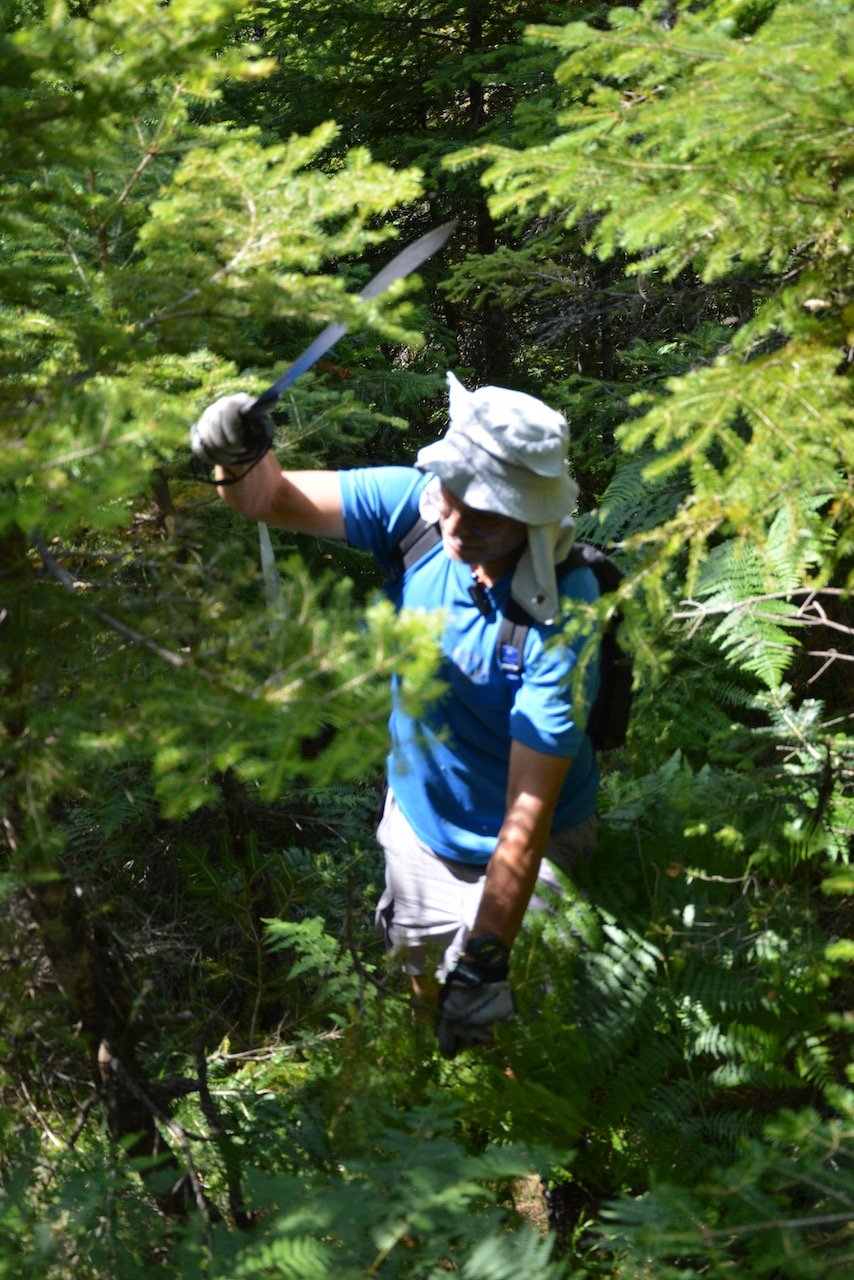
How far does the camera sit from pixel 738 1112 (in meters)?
3.78

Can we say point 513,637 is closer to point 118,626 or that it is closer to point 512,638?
point 512,638

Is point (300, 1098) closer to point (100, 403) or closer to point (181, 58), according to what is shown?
point (100, 403)

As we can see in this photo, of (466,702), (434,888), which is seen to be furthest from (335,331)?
(434,888)

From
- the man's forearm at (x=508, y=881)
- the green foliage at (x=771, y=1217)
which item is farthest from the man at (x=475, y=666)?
the green foliage at (x=771, y=1217)

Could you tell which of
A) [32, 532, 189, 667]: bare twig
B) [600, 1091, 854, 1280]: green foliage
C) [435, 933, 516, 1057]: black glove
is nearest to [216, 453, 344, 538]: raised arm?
[32, 532, 189, 667]: bare twig

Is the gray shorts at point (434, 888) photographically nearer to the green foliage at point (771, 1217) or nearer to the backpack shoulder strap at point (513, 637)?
the backpack shoulder strap at point (513, 637)

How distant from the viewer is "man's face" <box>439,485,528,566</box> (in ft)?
10.9

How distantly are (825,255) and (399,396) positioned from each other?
14.6 feet

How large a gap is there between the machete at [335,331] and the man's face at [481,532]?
1.74ft

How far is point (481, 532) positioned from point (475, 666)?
16.2 inches

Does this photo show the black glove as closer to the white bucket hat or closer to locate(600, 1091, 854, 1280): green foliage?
locate(600, 1091, 854, 1280): green foliage

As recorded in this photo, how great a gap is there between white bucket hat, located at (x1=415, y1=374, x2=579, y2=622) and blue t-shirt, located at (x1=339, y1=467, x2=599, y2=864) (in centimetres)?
11

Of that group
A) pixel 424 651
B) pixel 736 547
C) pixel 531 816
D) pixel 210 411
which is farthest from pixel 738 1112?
pixel 210 411

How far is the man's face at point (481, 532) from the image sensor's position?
3.31 metres
